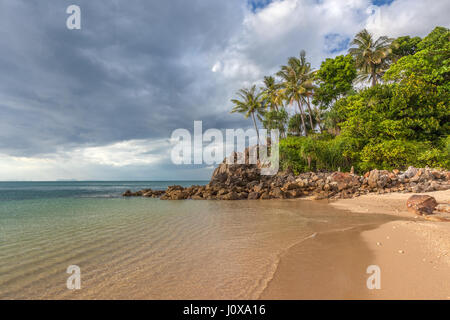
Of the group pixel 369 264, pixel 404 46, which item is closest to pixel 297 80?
pixel 404 46

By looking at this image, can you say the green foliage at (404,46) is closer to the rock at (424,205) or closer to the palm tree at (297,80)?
the palm tree at (297,80)

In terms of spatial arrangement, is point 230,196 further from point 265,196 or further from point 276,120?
point 276,120

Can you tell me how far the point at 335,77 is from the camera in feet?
101

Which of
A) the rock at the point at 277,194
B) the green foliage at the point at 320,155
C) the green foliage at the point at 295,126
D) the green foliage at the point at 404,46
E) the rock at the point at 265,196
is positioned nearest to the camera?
the rock at the point at 277,194

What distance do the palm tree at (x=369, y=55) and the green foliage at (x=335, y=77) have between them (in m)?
1.01

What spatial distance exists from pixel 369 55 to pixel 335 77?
16.3ft

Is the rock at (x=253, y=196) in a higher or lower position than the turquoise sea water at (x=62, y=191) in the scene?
higher

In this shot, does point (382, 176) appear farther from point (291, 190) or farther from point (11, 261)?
point (11, 261)

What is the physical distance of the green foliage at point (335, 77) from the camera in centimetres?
3033

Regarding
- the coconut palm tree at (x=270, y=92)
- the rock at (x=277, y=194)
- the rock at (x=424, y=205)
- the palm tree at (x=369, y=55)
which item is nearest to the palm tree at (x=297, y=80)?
the coconut palm tree at (x=270, y=92)

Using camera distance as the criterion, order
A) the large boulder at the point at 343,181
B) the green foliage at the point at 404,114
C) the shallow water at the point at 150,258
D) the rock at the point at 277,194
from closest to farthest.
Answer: the shallow water at the point at 150,258 < the large boulder at the point at 343,181 < the rock at the point at 277,194 < the green foliage at the point at 404,114

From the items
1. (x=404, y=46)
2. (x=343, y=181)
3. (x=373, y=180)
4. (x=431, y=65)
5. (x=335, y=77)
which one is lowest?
(x=343, y=181)

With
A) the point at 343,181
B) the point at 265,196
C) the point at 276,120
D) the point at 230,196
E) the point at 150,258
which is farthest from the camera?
the point at 276,120

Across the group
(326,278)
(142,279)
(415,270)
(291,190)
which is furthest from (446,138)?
(142,279)
